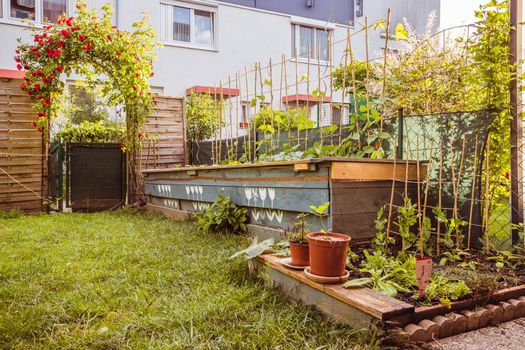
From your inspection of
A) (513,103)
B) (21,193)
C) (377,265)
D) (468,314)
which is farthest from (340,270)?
(21,193)

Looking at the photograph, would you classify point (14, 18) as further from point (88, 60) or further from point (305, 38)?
point (305, 38)

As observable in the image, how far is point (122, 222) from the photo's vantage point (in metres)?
5.24

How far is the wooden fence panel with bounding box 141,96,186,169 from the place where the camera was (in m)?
6.94

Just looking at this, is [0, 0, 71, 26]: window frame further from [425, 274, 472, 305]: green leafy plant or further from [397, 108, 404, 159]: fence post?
[425, 274, 472, 305]: green leafy plant

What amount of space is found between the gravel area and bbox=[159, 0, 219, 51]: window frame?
997 cm

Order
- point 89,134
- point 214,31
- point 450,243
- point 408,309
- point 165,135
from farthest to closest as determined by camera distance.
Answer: point 214,31, point 89,134, point 165,135, point 450,243, point 408,309

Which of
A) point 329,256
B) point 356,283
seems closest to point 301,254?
point 329,256

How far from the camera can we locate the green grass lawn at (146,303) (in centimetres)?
176

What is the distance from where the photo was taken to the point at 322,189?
3.06m

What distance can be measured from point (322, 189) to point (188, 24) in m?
9.09

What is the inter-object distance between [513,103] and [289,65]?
31.6ft

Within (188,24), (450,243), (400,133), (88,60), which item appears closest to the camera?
(450,243)

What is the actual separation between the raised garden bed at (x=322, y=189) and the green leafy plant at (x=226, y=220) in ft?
0.28

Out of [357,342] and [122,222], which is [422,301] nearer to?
[357,342]
